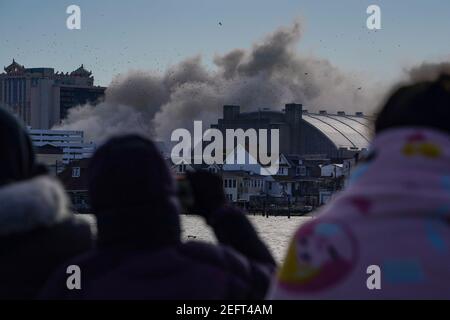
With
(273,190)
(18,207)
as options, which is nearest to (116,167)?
(18,207)

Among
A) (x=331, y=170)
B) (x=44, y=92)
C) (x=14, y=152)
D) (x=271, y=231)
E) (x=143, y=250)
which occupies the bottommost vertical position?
(x=271, y=231)

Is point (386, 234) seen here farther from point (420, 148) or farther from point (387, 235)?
point (420, 148)

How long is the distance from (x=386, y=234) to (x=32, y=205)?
62 cm

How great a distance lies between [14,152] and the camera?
1.70 m

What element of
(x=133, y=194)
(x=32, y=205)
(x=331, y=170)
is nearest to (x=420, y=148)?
(x=133, y=194)

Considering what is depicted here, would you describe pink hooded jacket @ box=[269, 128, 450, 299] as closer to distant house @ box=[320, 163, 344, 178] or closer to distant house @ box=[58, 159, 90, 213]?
distant house @ box=[58, 159, 90, 213]

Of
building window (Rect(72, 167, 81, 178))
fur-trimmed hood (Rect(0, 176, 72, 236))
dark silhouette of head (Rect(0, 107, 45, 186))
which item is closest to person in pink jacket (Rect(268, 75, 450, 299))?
fur-trimmed hood (Rect(0, 176, 72, 236))

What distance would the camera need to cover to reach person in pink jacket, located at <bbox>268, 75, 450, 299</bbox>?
125cm

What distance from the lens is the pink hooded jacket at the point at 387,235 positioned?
1.25m

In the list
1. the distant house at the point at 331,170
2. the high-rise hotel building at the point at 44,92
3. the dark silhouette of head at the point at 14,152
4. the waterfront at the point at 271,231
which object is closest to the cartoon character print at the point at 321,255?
the dark silhouette of head at the point at 14,152

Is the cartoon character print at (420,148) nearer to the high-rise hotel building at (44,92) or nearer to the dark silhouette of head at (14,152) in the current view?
the dark silhouette of head at (14,152)
